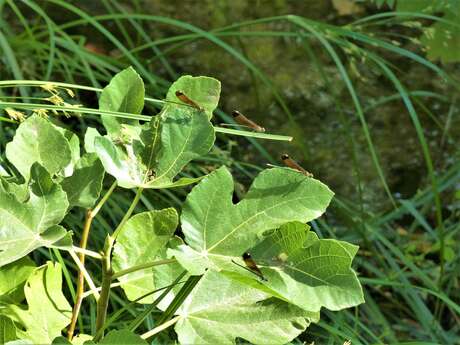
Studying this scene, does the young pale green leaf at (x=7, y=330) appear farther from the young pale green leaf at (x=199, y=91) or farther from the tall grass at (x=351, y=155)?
the tall grass at (x=351, y=155)

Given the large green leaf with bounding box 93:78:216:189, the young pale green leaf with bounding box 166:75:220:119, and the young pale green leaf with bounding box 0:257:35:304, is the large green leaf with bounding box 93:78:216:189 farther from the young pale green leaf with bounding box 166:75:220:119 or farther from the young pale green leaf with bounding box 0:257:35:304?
the young pale green leaf with bounding box 0:257:35:304

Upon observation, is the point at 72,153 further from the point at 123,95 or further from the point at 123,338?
the point at 123,338

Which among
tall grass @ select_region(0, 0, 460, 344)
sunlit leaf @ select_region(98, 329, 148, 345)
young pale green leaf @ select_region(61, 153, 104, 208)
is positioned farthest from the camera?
tall grass @ select_region(0, 0, 460, 344)

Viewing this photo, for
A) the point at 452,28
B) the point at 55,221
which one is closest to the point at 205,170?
the point at 452,28

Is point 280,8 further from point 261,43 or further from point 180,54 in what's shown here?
point 180,54

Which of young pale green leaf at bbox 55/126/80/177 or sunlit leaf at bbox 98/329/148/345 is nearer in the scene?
sunlit leaf at bbox 98/329/148/345

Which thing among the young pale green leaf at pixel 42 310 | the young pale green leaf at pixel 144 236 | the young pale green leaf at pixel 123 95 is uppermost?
the young pale green leaf at pixel 123 95

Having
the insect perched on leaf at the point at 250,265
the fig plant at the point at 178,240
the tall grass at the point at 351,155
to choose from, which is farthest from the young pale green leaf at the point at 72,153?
the tall grass at the point at 351,155

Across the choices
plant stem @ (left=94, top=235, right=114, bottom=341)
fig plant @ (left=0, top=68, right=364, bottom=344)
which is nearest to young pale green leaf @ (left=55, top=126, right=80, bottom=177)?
fig plant @ (left=0, top=68, right=364, bottom=344)
